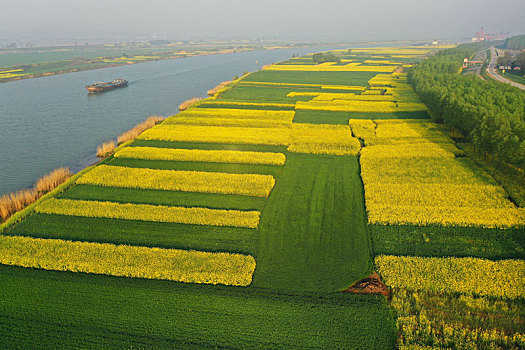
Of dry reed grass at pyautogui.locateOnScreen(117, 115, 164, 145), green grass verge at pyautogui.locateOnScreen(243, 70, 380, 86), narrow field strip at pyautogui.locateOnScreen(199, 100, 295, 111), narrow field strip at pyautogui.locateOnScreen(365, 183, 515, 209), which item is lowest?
narrow field strip at pyautogui.locateOnScreen(365, 183, 515, 209)

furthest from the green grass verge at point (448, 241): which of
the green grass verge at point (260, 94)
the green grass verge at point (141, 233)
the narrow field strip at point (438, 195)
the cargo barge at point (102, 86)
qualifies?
the cargo barge at point (102, 86)

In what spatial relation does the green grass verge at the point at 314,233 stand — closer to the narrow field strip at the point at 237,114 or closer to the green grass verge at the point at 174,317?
the green grass verge at the point at 174,317

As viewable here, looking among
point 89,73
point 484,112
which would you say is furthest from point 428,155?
point 89,73

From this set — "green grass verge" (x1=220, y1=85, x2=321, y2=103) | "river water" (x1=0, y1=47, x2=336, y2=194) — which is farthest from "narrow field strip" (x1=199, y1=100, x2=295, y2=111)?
"river water" (x1=0, y1=47, x2=336, y2=194)

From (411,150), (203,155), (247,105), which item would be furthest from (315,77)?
(203,155)

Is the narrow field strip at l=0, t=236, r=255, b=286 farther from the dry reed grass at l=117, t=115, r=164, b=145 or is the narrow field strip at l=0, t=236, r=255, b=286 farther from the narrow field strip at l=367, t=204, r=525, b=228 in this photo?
the dry reed grass at l=117, t=115, r=164, b=145
